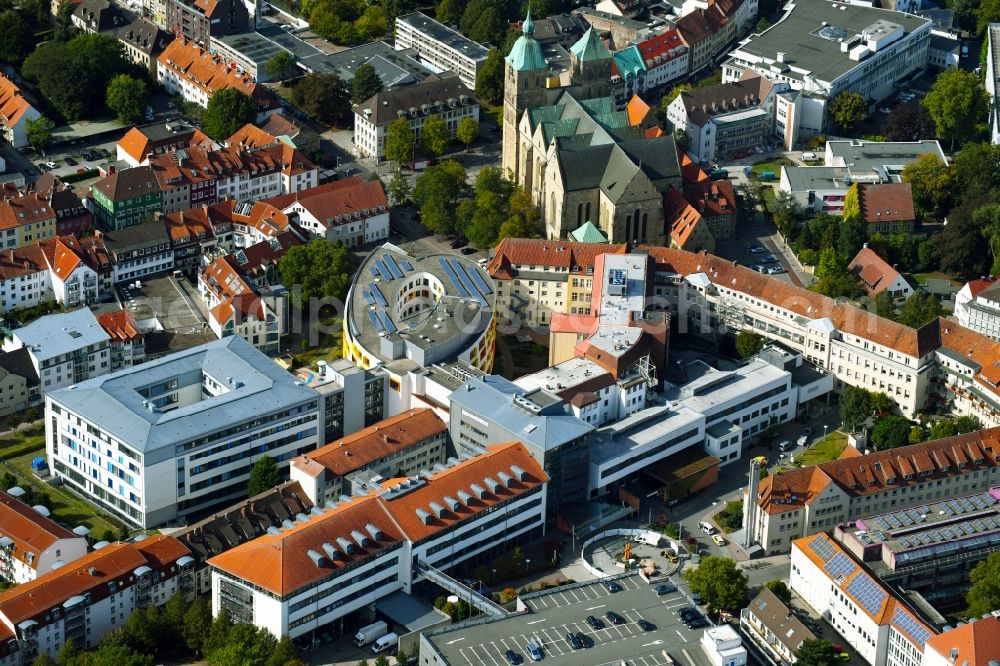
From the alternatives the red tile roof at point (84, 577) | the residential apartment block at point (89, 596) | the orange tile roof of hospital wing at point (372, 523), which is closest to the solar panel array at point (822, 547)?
the orange tile roof of hospital wing at point (372, 523)

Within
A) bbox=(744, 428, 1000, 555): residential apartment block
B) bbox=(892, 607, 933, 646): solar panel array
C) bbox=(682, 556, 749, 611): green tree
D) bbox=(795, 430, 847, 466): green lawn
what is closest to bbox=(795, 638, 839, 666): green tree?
bbox=(892, 607, 933, 646): solar panel array

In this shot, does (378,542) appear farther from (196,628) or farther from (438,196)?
(438,196)

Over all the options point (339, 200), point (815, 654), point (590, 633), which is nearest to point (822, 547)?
point (815, 654)

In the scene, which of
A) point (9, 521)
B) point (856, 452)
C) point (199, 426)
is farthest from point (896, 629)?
point (9, 521)

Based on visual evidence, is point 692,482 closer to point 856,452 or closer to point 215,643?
point 856,452

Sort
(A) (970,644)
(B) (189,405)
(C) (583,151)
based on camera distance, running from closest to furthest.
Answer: (A) (970,644) < (B) (189,405) < (C) (583,151)

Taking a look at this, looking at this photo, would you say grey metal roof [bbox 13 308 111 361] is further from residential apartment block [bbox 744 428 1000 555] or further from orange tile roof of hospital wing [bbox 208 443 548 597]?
residential apartment block [bbox 744 428 1000 555]
